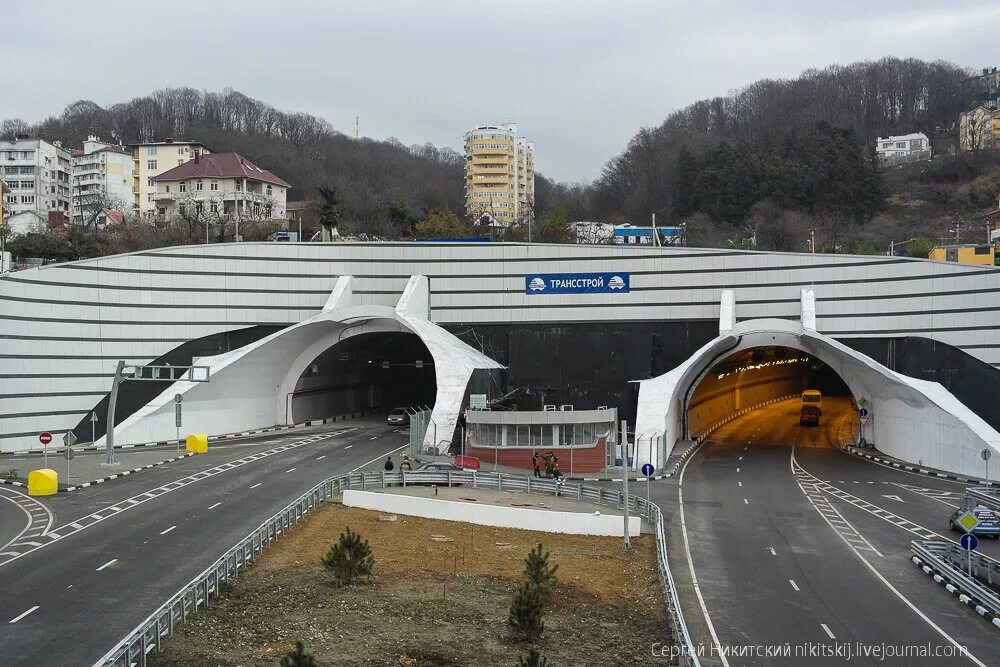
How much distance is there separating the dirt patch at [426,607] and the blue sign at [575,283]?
105 ft

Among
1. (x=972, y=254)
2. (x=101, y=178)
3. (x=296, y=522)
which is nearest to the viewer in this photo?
(x=296, y=522)

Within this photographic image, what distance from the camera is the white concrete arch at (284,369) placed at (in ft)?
182

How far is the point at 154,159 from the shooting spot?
131125mm

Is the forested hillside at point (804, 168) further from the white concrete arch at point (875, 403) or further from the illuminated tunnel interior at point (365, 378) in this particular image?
the illuminated tunnel interior at point (365, 378)

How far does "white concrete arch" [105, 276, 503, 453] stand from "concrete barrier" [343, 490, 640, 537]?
557 inches

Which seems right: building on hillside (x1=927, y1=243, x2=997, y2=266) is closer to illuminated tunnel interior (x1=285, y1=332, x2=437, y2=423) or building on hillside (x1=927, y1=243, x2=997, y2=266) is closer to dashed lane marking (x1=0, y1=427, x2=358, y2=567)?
illuminated tunnel interior (x1=285, y1=332, x2=437, y2=423)

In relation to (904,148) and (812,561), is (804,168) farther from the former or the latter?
(812,561)

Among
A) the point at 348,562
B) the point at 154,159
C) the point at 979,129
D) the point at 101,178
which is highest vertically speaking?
the point at 979,129

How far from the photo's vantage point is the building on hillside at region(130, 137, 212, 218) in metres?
129

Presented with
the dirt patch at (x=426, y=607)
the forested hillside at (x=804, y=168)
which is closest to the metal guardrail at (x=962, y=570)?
the dirt patch at (x=426, y=607)

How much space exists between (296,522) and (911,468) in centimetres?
3305

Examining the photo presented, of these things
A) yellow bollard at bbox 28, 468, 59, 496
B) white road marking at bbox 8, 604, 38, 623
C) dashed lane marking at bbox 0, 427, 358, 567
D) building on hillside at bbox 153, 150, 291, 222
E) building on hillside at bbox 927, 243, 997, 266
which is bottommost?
dashed lane marking at bbox 0, 427, 358, 567

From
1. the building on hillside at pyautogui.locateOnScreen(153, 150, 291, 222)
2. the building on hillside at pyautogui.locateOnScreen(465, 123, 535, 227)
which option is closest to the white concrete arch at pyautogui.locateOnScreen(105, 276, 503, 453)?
the building on hillside at pyautogui.locateOnScreen(153, 150, 291, 222)

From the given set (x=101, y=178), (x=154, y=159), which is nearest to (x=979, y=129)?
(x=154, y=159)
